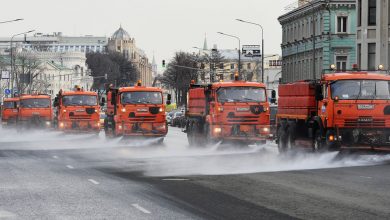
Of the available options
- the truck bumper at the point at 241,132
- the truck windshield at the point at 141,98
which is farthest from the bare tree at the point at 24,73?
the truck bumper at the point at 241,132

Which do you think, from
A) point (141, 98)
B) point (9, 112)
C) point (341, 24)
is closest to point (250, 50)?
point (341, 24)

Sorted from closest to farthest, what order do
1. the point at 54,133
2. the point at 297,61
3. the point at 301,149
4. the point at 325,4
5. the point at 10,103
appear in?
the point at 301,149 < the point at 54,133 < the point at 10,103 < the point at 325,4 < the point at 297,61

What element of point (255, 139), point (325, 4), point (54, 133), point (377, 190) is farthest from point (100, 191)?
point (325, 4)

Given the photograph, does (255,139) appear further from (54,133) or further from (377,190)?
(54,133)

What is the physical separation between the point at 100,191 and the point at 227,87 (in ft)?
59.7

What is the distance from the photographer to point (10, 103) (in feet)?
231

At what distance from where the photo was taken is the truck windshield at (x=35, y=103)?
58062 millimetres

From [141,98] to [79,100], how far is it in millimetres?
8994

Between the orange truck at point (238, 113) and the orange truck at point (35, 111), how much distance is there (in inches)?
A: 852

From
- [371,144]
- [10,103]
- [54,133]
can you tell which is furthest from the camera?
[10,103]

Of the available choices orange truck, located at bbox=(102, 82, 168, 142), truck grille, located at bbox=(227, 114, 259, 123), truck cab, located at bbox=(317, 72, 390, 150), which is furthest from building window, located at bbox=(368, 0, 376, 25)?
truck cab, located at bbox=(317, 72, 390, 150)

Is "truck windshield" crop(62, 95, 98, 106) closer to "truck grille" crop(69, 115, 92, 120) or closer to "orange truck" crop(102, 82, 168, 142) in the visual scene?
"truck grille" crop(69, 115, 92, 120)

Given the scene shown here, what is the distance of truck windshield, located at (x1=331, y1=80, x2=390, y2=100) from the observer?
2906 centimetres

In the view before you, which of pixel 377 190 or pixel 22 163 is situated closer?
pixel 377 190
